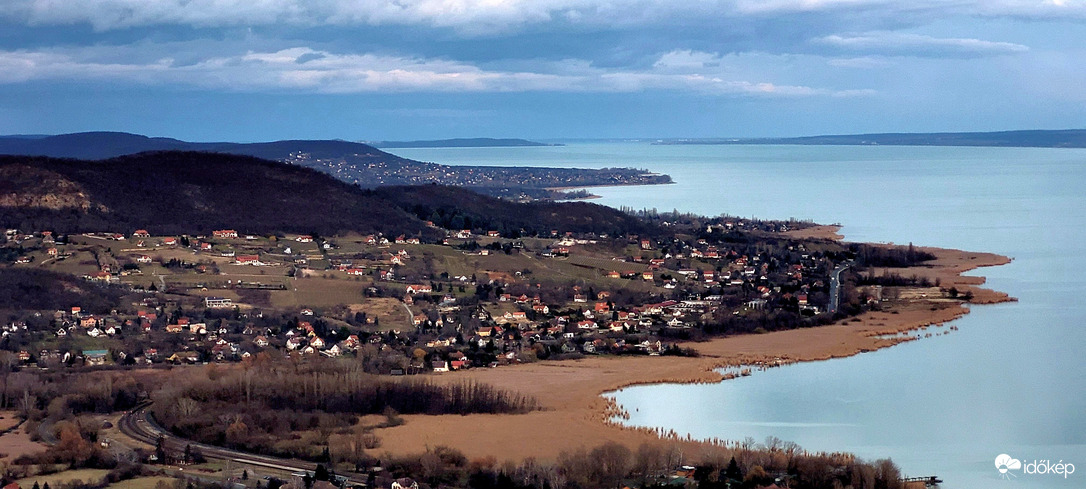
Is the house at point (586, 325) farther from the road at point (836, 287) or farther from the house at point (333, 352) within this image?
the road at point (836, 287)

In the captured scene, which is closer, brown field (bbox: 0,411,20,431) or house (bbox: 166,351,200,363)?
brown field (bbox: 0,411,20,431)

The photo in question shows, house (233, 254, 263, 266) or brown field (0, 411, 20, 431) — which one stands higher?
house (233, 254, 263, 266)

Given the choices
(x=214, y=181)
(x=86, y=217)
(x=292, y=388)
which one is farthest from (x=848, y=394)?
(x=214, y=181)

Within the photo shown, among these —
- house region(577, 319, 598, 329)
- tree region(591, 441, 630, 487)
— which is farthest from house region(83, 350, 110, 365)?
tree region(591, 441, 630, 487)

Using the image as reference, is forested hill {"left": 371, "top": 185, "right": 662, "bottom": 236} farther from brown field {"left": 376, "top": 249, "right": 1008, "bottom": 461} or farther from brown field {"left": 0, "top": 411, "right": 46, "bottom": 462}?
brown field {"left": 0, "top": 411, "right": 46, "bottom": 462}

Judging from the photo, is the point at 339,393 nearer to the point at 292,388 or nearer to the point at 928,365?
the point at 292,388

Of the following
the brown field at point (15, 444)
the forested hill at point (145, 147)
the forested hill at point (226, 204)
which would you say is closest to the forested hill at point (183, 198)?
the forested hill at point (226, 204)

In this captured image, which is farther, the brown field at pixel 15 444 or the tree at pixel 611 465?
the brown field at pixel 15 444
